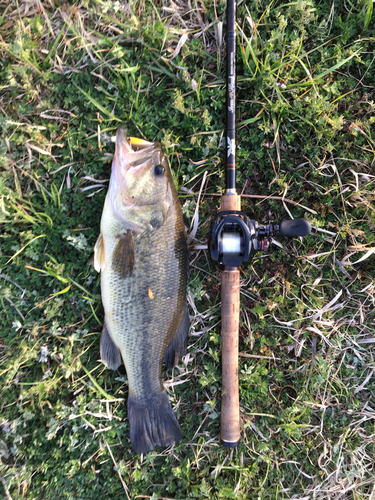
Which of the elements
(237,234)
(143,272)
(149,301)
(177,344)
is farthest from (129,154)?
(177,344)

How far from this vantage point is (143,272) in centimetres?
205

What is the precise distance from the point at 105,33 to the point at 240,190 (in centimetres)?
163

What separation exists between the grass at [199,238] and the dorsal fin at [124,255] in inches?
14.6

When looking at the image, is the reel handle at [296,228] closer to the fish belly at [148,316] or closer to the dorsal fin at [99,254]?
the fish belly at [148,316]

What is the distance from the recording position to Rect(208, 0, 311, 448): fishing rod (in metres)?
1.92

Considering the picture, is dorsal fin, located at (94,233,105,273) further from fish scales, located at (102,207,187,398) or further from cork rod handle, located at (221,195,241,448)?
cork rod handle, located at (221,195,241,448)

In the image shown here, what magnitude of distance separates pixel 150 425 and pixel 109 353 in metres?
0.63

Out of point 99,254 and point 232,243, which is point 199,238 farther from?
point 99,254

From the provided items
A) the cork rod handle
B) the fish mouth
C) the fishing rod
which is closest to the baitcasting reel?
the fishing rod

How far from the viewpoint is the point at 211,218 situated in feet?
7.95

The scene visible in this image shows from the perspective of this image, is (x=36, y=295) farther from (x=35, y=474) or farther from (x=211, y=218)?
(x=211, y=218)

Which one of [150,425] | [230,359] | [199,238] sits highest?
[199,238]

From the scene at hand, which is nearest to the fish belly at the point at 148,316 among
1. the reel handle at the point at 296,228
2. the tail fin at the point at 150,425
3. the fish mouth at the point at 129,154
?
the tail fin at the point at 150,425

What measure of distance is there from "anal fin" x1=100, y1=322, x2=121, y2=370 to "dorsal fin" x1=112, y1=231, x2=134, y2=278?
54cm
